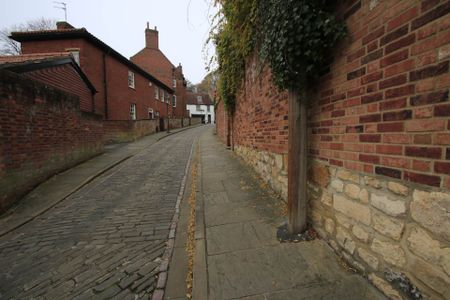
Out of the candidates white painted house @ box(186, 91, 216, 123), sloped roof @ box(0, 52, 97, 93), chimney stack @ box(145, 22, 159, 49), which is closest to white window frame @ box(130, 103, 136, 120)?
sloped roof @ box(0, 52, 97, 93)

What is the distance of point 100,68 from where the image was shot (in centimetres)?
1733

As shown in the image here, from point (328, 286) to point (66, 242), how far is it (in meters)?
3.69

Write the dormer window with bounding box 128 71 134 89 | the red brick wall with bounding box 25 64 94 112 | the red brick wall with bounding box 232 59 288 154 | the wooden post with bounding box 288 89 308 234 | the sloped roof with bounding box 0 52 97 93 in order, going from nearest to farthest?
the wooden post with bounding box 288 89 308 234
the red brick wall with bounding box 232 59 288 154
the sloped roof with bounding box 0 52 97 93
the red brick wall with bounding box 25 64 94 112
the dormer window with bounding box 128 71 134 89

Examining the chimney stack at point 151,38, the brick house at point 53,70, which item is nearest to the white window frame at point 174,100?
the chimney stack at point 151,38

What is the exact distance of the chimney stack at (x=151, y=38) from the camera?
32.9 meters

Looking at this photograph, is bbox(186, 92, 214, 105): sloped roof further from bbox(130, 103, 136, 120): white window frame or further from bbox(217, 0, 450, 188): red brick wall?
bbox(217, 0, 450, 188): red brick wall

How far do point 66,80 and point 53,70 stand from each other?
1.27 meters

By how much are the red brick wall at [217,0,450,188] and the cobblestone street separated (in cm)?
258

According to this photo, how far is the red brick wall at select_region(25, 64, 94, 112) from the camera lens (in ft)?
29.3

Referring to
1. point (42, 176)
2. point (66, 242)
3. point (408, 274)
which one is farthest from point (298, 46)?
point (42, 176)

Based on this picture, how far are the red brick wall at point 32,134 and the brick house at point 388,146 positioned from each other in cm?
645

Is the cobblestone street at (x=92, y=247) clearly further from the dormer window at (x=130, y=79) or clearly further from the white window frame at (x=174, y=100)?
the white window frame at (x=174, y=100)

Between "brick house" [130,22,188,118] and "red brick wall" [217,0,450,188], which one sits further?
"brick house" [130,22,188,118]

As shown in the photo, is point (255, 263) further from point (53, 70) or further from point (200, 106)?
point (200, 106)
